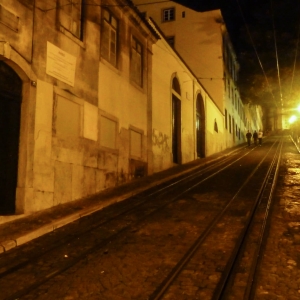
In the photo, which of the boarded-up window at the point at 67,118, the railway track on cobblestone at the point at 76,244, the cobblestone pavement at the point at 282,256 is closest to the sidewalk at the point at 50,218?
the railway track on cobblestone at the point at 76,244

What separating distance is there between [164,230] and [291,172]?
1041 centimetres

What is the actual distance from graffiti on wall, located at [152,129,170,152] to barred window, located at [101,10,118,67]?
4382 mm

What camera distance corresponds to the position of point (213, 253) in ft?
20.2

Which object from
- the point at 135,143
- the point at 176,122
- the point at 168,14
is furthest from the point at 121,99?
the point at 168,14

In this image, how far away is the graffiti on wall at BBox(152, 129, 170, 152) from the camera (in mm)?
16827

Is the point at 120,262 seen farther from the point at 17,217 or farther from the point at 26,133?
the point at 26,133

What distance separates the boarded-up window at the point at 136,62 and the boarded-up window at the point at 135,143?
2237 millimetres

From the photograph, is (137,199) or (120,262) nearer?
(120,262)

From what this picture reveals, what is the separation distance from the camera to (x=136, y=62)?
1563cm

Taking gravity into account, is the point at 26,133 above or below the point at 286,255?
above

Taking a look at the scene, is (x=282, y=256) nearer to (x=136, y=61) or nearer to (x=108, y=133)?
(x=108, y=133)

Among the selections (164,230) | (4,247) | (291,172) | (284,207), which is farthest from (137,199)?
(291,172)

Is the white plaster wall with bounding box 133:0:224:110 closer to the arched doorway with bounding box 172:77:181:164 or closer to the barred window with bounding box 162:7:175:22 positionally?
the barred window with bounding box 162:7:175:22

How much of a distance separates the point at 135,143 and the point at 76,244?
8243mm
